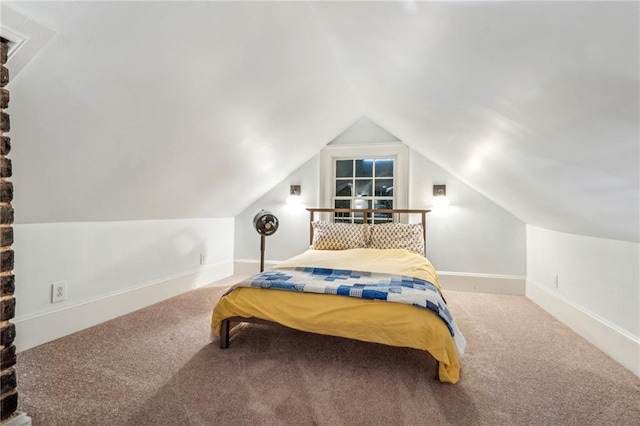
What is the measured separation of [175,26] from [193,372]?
6.44 feet

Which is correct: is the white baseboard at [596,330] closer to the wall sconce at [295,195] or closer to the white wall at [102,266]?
the wall sconce at [295,195]

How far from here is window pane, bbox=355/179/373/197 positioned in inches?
170

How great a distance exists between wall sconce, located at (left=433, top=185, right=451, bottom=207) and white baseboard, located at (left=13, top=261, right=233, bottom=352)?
321cm

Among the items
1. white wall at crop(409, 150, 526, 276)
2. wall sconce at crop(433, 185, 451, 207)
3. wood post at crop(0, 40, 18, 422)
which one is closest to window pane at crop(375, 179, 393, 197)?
white wall at crop(409, 150, 526, 276)

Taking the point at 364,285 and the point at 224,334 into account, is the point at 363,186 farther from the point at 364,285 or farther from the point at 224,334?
the point at 224,334

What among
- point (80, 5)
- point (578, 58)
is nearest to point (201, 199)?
point (80, 5)

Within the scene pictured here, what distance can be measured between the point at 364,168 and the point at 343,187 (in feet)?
1.37

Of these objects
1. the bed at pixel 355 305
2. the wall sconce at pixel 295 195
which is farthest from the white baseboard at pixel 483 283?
the wall sconce at pixel 295 195

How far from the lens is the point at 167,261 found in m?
3.29

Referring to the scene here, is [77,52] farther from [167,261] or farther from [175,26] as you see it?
[167,261]

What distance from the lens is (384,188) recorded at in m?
4.26

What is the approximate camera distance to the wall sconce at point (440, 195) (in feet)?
12.5

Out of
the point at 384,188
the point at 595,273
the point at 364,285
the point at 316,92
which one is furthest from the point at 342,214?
the point at 595,273

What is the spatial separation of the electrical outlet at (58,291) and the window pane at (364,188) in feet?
11.1
